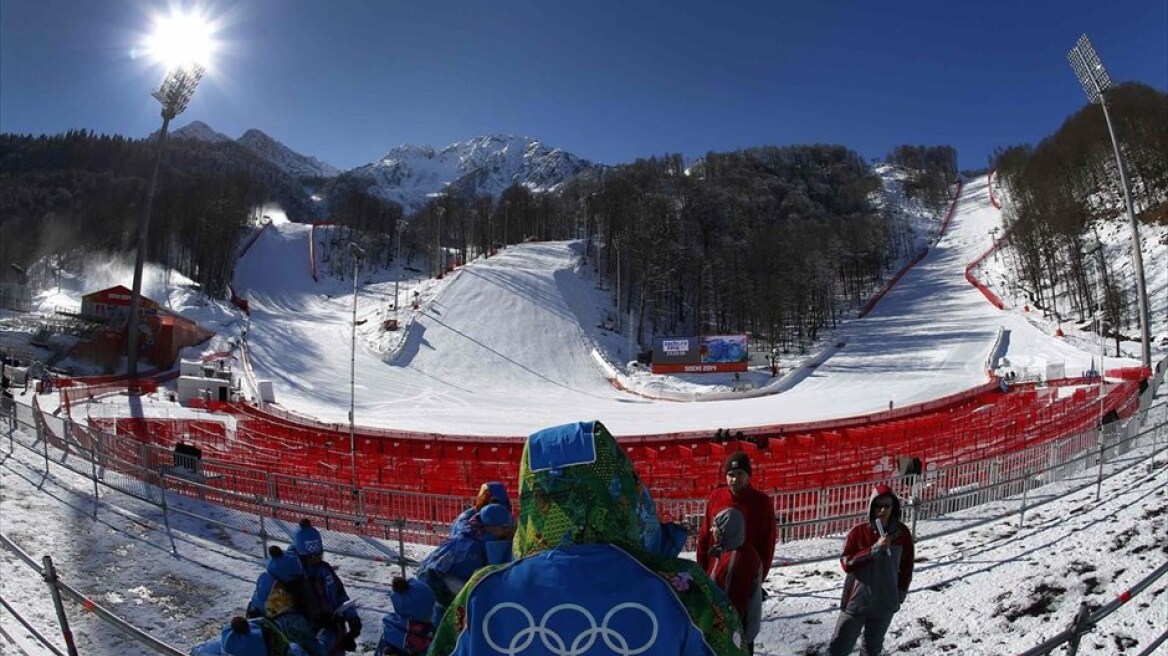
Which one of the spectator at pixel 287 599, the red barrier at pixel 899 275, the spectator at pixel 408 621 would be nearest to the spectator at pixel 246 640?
the spectator at pixel 408 621

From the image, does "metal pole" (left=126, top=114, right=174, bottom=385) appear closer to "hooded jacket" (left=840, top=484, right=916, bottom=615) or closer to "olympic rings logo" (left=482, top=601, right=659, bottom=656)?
"hooded jacket" (left=840, top=484, right=916, bottom=615)

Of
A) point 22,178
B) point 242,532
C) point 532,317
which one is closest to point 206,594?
point 242,532

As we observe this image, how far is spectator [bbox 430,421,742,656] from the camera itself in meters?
1.57

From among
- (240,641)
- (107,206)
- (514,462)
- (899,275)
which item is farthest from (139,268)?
(899,275)

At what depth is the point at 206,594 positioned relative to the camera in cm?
818

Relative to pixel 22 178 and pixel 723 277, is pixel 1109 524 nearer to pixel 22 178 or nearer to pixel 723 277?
pixel 723 277

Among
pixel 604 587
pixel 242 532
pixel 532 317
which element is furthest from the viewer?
pixel 532 317

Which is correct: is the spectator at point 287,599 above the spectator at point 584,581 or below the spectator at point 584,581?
below

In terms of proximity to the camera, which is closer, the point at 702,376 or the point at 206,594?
the point at 206,594

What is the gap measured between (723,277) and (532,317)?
1280 inches

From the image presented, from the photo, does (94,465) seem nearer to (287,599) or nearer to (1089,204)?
(287,599)

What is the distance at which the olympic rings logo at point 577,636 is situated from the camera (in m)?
1.54

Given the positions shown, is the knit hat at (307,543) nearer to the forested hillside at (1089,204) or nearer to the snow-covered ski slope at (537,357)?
the snow-covered ski slope at (537,357)

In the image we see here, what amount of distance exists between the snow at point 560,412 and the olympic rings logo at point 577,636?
570cm
